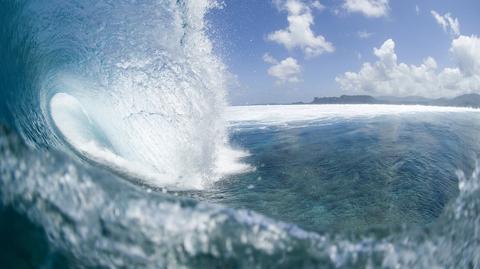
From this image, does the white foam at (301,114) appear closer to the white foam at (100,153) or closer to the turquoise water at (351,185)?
the white foam at (100,153)

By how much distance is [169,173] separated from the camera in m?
7.13

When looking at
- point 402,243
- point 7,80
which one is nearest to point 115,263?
point 402,243

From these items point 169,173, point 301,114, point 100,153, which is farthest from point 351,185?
point 301,114

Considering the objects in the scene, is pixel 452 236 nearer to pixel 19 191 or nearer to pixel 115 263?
pixel 115 263

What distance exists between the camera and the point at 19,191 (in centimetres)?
223

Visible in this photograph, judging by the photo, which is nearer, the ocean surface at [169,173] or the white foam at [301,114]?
the ocean surface at [169,173]

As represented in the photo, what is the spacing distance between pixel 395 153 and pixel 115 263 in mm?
9236

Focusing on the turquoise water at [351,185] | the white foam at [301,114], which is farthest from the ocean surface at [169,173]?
the white foam at [301,114]

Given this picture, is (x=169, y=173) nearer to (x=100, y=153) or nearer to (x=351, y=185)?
(x=100, y=153)

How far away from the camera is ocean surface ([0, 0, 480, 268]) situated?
2.20 meters

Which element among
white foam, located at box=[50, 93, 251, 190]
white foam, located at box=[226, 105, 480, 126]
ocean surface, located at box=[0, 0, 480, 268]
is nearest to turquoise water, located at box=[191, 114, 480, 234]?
ocean surface, located at box=[0, 0, 480, 268]

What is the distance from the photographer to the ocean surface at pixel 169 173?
220cm

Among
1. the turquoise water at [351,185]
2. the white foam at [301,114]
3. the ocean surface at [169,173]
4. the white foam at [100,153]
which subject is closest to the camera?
the ocean surface at [169,173]

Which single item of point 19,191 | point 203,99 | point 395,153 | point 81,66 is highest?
point 81,66
